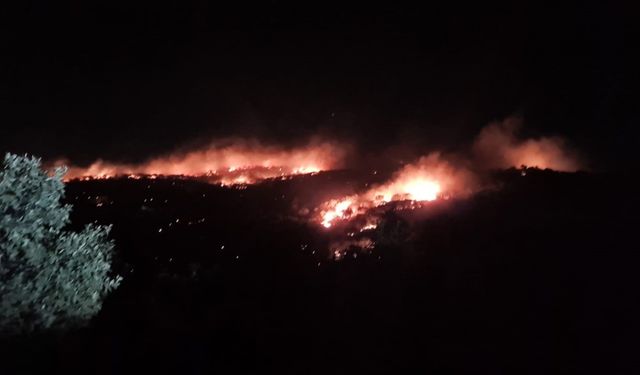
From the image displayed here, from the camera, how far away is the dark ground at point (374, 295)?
22.3 metres

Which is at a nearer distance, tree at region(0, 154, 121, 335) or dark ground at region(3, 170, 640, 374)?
tree at region(0, 154, 121, 335)

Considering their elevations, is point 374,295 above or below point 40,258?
above

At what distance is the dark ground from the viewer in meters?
22.3

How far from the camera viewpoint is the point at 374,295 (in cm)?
2814

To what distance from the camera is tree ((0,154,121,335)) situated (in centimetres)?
1371

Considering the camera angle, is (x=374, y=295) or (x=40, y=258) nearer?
(x=40, y=258)

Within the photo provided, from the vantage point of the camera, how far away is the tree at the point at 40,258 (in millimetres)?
13711

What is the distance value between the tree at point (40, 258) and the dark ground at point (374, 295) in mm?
689

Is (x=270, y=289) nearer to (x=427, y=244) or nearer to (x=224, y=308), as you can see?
(x=224, y=308)

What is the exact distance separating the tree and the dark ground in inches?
27.1

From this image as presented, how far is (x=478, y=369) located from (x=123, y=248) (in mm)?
17201

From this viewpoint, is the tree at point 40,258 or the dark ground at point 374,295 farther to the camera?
the dark ground at point 374,295

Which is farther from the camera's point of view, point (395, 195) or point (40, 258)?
point (395, 195)

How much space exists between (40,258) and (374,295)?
1621 cm
